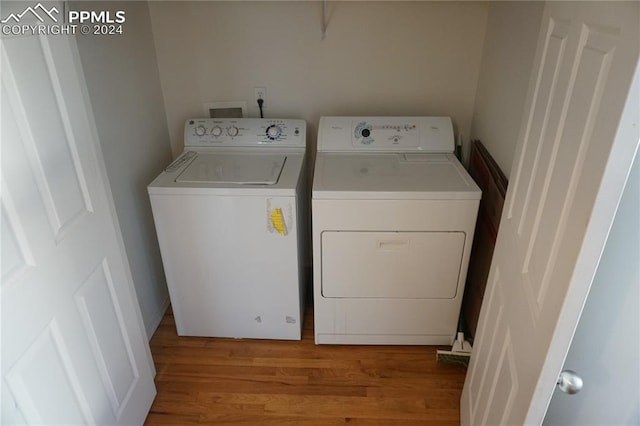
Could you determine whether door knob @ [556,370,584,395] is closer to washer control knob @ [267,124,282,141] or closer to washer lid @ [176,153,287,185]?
washer lid @ [176,153,287,185]

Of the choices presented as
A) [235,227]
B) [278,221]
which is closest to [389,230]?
[278,221]

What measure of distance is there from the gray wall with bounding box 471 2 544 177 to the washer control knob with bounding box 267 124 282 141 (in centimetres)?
99

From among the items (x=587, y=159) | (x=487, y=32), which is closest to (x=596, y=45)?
(x=587, y=159)

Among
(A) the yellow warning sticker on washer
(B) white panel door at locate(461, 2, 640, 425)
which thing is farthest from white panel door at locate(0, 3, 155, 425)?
(B) white panel door at locate(461, 2, 640, 425)

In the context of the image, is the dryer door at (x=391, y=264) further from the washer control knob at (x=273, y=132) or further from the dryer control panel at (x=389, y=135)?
the washer control knob at (x=273, y=132)

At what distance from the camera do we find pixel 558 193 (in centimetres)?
86

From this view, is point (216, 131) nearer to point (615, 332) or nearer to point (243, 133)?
point (243, 133)

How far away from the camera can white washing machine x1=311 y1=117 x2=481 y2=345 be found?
5.53 feet

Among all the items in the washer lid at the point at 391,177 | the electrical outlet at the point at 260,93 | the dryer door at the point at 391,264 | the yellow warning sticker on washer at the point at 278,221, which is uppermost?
the electrical outlet at the point at 260,93

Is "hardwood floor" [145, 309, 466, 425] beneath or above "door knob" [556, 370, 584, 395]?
beneath

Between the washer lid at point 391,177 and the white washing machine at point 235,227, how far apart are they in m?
0.14

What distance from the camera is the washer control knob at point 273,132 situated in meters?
2.09

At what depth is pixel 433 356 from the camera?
6.60 ft

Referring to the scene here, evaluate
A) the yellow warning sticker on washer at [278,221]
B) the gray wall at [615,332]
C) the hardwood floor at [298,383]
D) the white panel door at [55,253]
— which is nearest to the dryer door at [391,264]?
the yellow warning sticker on washer at [278,221]
